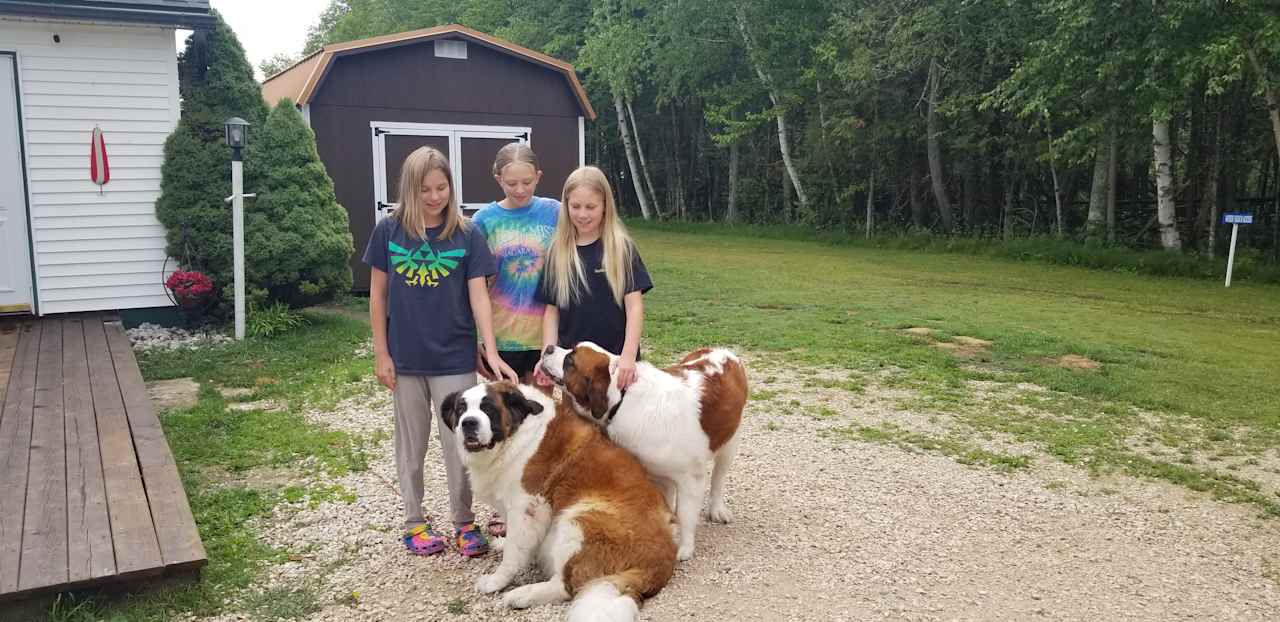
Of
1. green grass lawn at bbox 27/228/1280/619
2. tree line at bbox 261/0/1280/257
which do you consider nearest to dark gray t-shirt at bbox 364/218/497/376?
green grass lawn at bbox 27/228/1280/619

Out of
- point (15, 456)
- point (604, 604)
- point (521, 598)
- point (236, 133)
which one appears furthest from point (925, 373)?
point (236, 133)

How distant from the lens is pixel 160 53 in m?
8.97

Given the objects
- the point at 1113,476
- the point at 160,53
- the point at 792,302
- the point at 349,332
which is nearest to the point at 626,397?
the point at 1113,476

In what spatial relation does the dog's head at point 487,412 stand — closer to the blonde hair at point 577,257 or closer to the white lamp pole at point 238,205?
the blonde hair at point 577,257

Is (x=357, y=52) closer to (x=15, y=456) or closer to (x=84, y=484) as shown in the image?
(x=15, y=456)

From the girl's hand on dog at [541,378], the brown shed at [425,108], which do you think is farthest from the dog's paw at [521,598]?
the brown shed at [425,108]

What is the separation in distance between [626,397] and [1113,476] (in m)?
3.25

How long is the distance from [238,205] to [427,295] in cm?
591

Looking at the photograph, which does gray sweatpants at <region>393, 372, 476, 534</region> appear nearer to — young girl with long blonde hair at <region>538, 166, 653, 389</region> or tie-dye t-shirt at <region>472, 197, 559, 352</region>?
tie-dye t-shirt at <region>472, 197, 559, 352</region>

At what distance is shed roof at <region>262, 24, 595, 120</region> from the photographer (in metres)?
11.7

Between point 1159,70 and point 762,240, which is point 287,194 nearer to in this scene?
point 1159,70

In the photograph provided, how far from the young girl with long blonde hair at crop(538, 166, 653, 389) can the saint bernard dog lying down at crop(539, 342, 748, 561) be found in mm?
194

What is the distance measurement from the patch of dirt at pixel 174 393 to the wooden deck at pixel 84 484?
0.31 meters

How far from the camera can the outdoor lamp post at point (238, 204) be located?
28.1 feet
